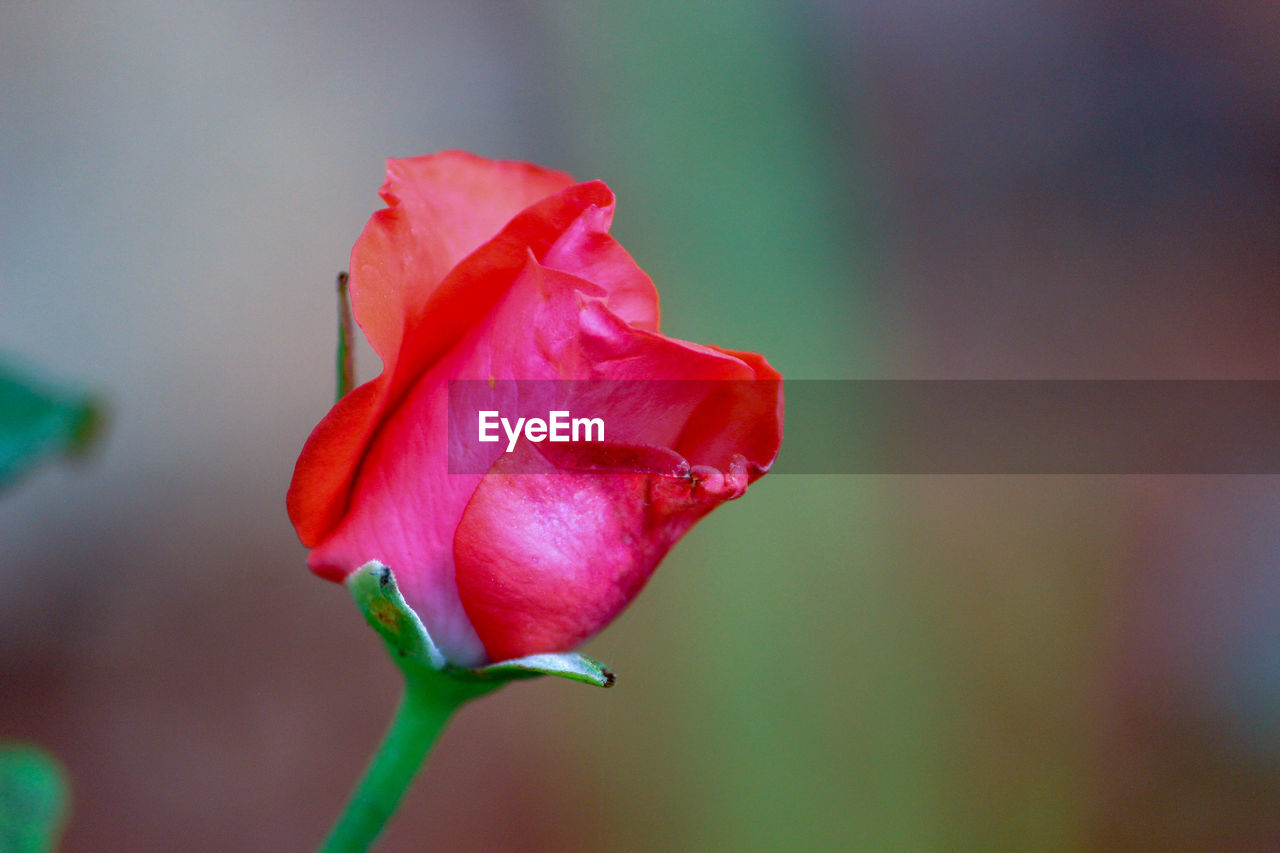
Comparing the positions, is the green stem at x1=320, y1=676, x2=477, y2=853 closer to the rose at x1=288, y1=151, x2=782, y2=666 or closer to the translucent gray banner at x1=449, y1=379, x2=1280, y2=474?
the rose at x1=288, y1=151, x2=782, y2=666

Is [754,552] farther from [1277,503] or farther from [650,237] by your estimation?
[1277,503]

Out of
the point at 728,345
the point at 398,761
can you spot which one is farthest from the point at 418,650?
the point at 728,345

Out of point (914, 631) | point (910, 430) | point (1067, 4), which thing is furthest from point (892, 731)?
point (1067, 4)

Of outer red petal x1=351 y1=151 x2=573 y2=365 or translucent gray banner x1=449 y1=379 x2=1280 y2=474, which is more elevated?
translucent gray banner x1=449 y1=379 x2=1280 y2=474

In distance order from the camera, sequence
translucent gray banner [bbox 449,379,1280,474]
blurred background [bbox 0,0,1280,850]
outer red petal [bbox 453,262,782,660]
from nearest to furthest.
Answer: outer red petal [bbox 453,262,782,660] → blurred background [bbox 0,0,1280,850] → translucent gray banner [bbox 449,379,1280,474]

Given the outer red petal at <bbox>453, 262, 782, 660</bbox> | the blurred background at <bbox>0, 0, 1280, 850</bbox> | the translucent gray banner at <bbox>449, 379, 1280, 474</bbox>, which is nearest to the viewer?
the outer red petal at <bbox>453, 262, 782, 660</bbox>

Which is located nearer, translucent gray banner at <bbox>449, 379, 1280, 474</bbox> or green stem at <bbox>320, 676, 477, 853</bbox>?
green stem at <bbox>320, 676, 477, 853</bbox>

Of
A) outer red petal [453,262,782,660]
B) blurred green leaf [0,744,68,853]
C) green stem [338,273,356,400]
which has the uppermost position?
green stem [338,273,356,400]

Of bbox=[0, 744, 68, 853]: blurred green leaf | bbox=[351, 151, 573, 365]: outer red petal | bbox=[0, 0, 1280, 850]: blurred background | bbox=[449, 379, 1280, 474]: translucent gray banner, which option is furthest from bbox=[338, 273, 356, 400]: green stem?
bbox=[449, 379, 1280, 474]: translucent gray banner
